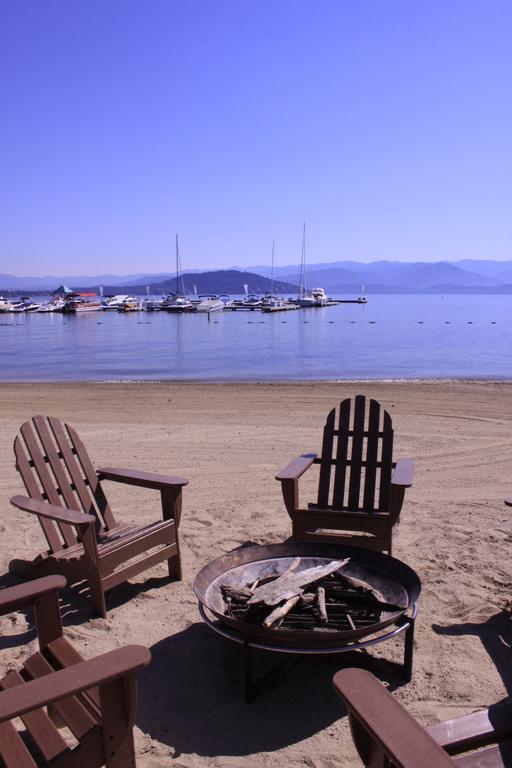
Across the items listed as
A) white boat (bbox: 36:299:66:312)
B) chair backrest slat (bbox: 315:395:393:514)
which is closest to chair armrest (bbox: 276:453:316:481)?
chair backrest slat (bbox: 315:395:393:514)

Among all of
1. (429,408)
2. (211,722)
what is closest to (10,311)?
(429,408)

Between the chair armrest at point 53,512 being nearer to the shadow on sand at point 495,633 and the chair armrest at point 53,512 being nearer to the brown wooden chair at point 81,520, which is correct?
the brown wooden chair at point 81,520

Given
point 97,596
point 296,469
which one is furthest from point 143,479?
point 296,469

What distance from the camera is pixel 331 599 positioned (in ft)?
9.73

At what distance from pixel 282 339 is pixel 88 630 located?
39873mm

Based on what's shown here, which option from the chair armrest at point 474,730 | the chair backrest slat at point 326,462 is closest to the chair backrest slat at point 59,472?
the chair backrest slat at point 326,462

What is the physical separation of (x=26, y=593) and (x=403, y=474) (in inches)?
99.5

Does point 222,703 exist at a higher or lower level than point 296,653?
lower

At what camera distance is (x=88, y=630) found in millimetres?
3361

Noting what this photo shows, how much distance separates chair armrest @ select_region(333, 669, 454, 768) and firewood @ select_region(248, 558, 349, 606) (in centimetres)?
106

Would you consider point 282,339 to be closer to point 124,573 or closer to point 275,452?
point 275,452

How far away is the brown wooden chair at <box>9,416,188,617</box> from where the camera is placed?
11.2 feet

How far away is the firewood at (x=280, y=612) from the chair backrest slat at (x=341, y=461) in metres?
1.60

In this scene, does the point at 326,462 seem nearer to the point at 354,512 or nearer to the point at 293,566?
the point at 354,512
